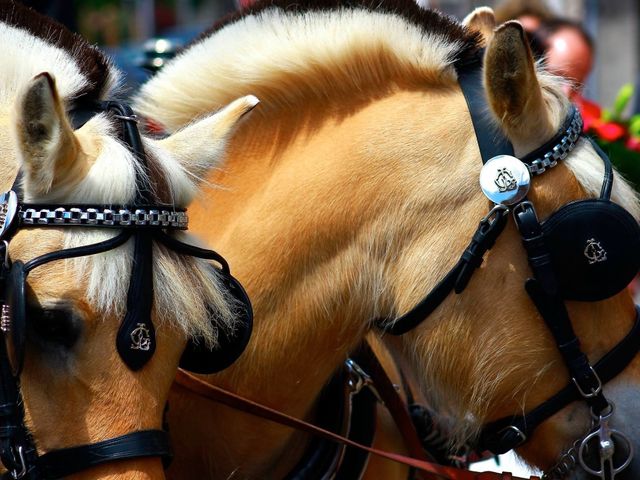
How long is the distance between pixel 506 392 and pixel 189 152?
83 centimetres

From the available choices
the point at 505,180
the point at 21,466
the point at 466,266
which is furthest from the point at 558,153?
the point at 21,466

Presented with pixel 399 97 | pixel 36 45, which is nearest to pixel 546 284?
pixel 399 97

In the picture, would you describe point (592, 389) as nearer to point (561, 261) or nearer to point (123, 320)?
point (561, 261)

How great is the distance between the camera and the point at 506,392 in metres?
2.11

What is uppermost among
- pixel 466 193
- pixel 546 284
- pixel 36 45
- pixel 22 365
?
pixel 36 45

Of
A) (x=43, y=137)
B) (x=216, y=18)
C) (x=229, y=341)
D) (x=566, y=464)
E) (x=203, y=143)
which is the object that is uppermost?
(x=43, y=137)

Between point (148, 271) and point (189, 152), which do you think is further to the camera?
point (189, 152)

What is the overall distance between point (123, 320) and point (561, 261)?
894 millimetres

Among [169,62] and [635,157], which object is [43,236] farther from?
[635,157]

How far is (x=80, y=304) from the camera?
1637 millimetres

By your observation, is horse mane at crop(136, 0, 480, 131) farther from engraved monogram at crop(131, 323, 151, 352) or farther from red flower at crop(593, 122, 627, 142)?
red flower at crop(593, 122, 627, 142)

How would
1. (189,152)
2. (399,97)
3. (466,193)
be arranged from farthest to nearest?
(399,97), (466,193), (189,152)

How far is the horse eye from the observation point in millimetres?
1625

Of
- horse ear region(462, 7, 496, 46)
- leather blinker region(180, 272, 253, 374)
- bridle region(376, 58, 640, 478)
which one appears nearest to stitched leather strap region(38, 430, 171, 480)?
leather blinker region(180, 272, 253, 374)
